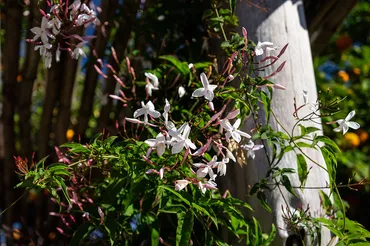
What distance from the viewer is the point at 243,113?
132 cm

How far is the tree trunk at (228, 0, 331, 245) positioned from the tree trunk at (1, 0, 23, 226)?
79cm

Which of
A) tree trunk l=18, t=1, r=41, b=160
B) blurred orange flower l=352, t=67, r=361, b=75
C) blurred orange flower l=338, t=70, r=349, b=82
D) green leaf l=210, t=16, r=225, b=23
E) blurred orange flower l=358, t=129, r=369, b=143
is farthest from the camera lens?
blurred orange flower l=352, t=67, r=361, b=75

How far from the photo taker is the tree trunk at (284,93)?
145cm

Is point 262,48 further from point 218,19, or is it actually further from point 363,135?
point 363,135

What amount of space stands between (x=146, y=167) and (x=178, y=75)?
42 cm

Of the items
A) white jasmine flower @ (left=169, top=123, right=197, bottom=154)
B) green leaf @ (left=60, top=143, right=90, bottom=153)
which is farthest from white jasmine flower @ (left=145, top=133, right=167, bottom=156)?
green leaf @ (left=60, top=143, right=90, bottom=153)

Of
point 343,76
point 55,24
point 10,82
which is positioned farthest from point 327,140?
point 343,76

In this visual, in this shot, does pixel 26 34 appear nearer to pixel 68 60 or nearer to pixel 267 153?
pixel 68 60

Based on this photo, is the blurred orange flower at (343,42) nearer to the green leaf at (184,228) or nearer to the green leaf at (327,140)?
the green leaf at (327,140)

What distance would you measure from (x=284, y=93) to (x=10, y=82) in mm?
1087

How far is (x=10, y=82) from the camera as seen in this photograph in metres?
2.09

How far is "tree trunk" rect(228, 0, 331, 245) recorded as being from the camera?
145cm

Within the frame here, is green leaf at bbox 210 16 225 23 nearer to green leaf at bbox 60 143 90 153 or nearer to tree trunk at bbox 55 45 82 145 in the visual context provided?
green leaf at bbox 60 143 90 153

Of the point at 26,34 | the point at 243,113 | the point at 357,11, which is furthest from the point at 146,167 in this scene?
the point at 357,11
